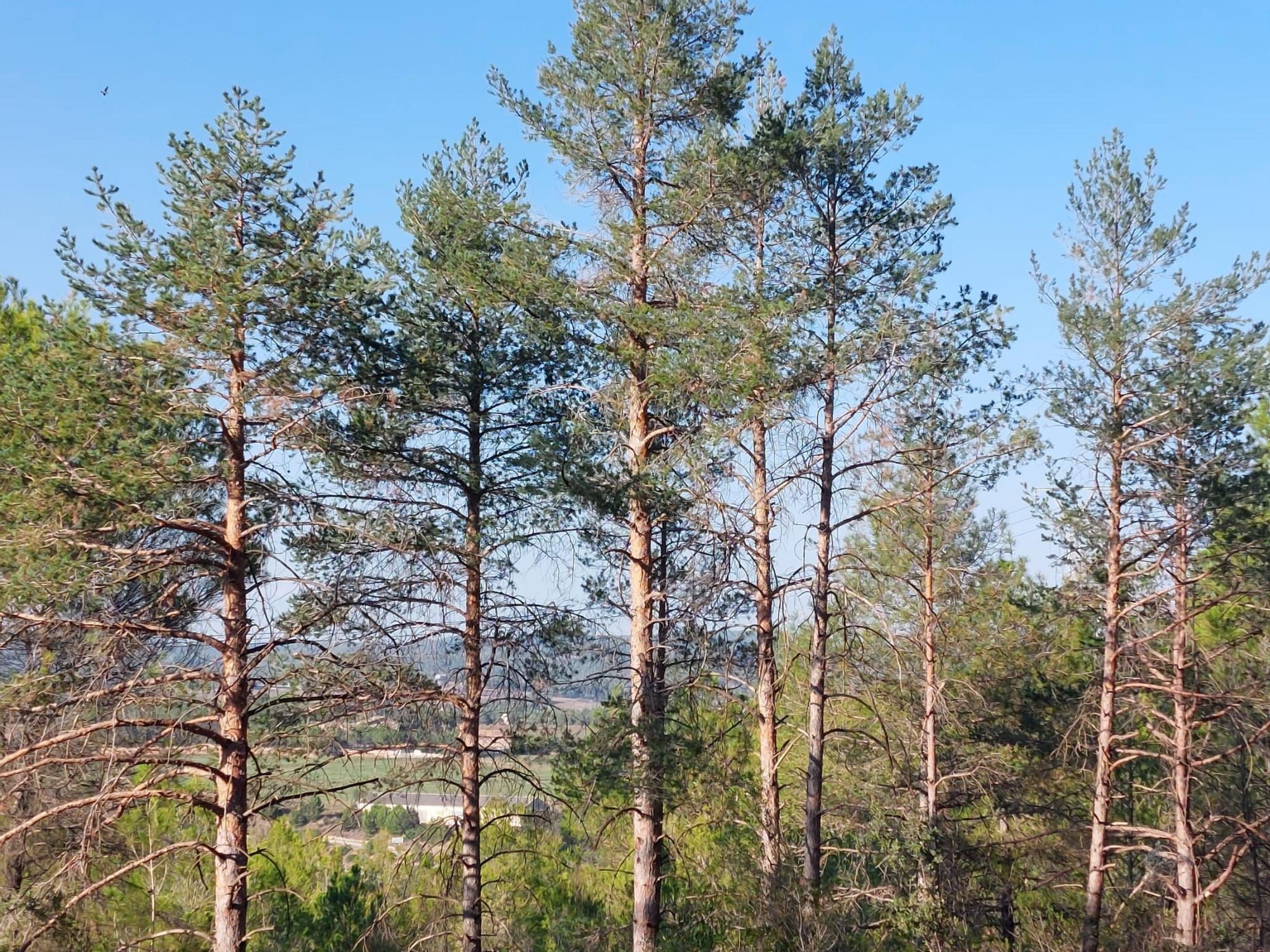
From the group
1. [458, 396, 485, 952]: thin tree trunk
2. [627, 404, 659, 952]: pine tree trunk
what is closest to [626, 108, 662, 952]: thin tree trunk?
[627, 404, 659, 952]: pine tree trunk

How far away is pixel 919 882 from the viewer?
37.8ft

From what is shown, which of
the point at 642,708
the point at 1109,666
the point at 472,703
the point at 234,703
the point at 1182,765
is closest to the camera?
the point at 234,703

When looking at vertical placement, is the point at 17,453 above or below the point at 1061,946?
above

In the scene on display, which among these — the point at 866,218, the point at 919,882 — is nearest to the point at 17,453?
the point at 866,218

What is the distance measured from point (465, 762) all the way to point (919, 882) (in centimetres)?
502

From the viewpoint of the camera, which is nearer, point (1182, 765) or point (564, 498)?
point (564, 498)

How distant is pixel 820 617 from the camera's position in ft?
38.1

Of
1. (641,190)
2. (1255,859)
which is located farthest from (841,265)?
(1255,859)

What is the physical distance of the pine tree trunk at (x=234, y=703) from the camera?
9.56m

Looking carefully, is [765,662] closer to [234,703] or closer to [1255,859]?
[234,703]

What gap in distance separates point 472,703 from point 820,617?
3.81 meters

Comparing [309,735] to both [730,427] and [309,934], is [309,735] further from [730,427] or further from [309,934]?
[309,934]

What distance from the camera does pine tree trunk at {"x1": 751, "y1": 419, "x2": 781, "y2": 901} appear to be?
1145 cm

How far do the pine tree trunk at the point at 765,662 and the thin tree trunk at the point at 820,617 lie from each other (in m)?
0.37
